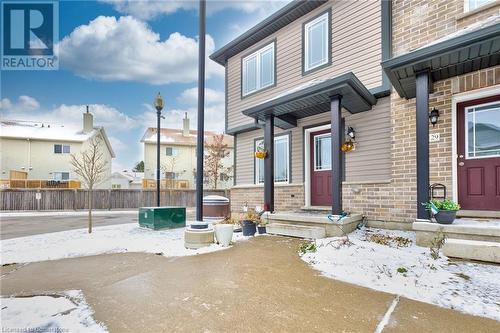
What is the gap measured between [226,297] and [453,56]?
202 inches

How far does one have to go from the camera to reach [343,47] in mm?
6996

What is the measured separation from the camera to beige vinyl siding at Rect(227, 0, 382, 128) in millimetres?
6387

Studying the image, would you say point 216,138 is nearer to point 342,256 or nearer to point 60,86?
point 60,86

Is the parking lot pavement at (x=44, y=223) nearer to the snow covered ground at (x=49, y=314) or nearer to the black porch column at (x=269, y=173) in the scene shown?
the black porch column at (x=269, y=173)

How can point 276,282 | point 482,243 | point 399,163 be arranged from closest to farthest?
point 276,282, point 482,243, point 399,163

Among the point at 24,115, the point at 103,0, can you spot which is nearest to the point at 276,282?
the point at 103,0

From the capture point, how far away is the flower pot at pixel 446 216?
398 centimetres

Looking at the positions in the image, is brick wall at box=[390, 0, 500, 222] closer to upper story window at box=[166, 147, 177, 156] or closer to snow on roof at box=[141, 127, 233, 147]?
snow on roof at box=[141, 127, 233, 147]

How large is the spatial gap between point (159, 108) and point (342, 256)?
7.86 meters

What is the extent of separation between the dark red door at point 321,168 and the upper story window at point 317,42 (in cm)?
216

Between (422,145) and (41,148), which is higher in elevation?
(41,148)

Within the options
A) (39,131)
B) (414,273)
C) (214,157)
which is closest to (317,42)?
(414,273)

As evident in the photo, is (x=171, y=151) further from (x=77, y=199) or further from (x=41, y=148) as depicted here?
(x=41, y=148)

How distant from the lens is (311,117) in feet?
24.9
